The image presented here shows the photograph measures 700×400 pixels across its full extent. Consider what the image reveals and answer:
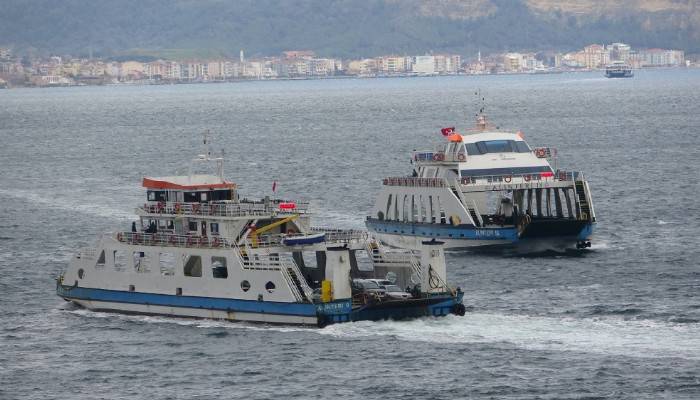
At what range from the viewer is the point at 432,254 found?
65.9 metres

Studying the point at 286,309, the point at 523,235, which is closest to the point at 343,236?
the point at 286,309

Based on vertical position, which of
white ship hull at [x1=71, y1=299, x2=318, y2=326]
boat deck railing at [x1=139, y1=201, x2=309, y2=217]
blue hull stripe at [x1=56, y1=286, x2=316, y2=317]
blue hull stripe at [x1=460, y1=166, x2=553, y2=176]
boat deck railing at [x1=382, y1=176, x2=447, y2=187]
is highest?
boat deck railing at [x1=139, y1=201, x2=309, y2=217]

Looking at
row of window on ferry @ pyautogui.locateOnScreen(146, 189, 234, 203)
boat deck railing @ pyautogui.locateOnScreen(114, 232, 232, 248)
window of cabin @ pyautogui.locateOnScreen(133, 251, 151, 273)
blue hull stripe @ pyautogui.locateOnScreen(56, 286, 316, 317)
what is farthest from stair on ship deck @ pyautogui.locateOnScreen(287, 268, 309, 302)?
window of cabin @ pyautogui.locateOnScreen(133, 251, 151, 273)

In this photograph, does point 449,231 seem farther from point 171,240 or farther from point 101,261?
point 171,240

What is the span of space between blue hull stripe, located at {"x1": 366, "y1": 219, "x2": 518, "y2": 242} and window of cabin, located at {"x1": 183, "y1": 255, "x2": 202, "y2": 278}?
23.0m

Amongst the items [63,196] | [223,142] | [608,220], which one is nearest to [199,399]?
[608,220]

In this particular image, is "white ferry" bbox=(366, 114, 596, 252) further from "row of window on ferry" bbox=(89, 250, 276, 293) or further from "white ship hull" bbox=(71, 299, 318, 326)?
"white ship hull" bbox=(71, 299, 318, 326)

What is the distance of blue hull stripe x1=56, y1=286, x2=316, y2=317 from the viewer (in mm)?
63781

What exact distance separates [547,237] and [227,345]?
29.1 metres

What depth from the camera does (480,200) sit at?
304 feet

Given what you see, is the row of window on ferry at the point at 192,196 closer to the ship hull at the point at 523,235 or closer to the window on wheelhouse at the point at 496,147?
the ship hull at the point at 523,235

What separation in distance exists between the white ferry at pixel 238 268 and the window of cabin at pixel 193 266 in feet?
0.13

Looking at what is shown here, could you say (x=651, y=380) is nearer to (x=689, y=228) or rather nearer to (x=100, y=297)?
(x=100, y=297)

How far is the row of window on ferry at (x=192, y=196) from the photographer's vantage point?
230 feet
